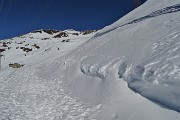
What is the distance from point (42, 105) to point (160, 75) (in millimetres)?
5202

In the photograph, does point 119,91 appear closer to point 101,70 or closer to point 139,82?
point 139,82

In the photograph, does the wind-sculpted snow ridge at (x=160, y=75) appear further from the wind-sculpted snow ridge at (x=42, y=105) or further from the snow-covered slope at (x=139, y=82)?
the wind-sculpted snow ridge at (x=42, y=105)

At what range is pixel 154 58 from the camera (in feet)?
29.2

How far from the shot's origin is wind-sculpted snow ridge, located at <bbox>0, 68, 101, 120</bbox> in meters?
8.98

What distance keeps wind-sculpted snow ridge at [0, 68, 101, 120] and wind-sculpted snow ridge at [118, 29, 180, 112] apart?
1588 mm

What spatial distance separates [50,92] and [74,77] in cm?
174

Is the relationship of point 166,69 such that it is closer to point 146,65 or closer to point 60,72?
point 146,65

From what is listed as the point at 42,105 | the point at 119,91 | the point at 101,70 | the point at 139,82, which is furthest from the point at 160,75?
the point at 42,105

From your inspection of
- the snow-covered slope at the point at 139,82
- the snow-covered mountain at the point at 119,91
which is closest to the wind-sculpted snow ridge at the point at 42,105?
the snow-covered mountain at the point at 119,91

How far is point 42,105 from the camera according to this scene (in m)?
10.7

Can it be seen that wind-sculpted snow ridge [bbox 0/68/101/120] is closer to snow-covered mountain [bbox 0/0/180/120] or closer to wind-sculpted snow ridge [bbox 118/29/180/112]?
snow-covered mountain [bbox 0/0/180/120]

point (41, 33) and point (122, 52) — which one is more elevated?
point (41, 33)

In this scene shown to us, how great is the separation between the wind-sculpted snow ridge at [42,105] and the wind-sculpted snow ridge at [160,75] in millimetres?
1588

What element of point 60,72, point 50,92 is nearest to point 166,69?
point 50,92
